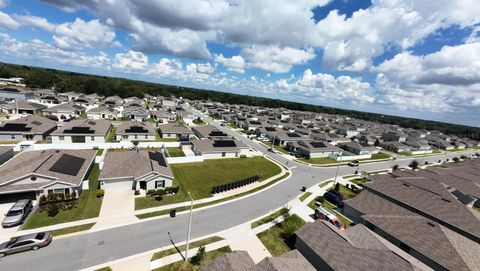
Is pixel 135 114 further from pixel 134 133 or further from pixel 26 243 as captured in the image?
pixel 26 243

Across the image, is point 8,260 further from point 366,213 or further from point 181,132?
point 181,132

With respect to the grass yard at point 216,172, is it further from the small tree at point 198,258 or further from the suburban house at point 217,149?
the small tree at point 198,258

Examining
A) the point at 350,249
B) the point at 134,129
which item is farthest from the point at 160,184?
the point at 134,129

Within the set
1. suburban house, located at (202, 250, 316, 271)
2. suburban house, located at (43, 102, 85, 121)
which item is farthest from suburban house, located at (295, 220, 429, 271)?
suburban house, located at (43, 102, 85, 121)

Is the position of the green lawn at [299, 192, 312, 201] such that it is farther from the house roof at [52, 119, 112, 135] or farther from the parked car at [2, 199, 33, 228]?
the house roof at [52, 119, 112, 135]

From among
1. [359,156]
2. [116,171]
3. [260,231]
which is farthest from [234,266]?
[359,156]

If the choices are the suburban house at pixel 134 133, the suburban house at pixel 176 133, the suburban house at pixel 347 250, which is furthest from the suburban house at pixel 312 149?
the suburban house at pixel 134 133
